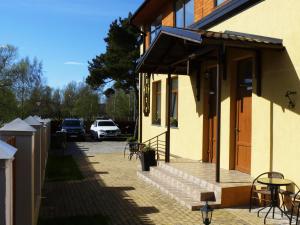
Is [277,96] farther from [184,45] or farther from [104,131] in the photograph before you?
[104,131]

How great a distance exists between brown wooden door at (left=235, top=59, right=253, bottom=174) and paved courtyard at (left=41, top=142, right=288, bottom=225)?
7.01ft

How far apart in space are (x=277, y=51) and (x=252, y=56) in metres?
1.06

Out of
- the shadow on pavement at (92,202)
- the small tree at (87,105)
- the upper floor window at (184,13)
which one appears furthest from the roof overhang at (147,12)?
the small tree at (87,105)

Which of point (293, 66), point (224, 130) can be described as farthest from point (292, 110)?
point (224, 130)

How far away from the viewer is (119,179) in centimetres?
1213

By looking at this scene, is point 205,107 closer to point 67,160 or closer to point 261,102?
point 261,102

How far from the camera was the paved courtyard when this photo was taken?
7.51 meters

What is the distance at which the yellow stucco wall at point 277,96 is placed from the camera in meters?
8.11

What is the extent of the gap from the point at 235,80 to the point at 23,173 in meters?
6.81

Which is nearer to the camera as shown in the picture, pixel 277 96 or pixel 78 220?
pixel 78 220

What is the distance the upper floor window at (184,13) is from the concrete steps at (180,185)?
520cm

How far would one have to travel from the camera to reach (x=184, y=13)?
1480cm

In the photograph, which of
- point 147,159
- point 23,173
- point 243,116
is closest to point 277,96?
point 243,116

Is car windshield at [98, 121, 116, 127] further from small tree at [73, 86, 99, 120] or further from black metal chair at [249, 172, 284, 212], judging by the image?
small tree at [73, 86, 99, 120]
